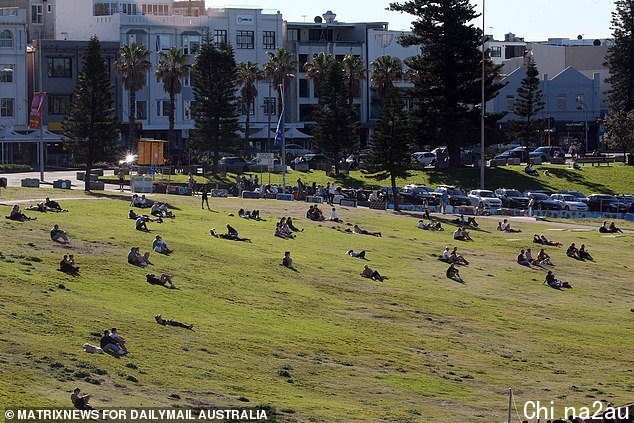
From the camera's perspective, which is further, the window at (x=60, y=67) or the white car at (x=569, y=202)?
the window at (x=60, y=67)

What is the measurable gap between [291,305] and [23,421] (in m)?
20.0

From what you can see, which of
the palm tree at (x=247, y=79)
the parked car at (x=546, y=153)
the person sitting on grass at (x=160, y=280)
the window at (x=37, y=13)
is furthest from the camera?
the window at (x=37, y=13)

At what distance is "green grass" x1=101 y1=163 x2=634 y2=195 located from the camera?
9762 centimetres

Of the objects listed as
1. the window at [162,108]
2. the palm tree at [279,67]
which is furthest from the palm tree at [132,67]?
the window at [162,108]

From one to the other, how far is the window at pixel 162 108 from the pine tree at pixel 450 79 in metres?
30.2

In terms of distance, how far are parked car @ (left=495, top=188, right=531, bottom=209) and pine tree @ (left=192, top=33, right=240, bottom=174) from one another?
80.4ft

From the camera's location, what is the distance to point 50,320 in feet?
129

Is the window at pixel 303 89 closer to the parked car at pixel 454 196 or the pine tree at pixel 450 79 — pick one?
the pine tree at pixel 450 79

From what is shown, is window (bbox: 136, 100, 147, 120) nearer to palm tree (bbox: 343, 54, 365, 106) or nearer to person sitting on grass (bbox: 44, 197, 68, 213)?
palm tree (bbox: 343, 54, 365, 106)

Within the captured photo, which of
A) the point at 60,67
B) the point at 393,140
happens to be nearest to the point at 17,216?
the point at 393,140

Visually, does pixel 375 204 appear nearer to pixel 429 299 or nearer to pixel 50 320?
pixel 429 299

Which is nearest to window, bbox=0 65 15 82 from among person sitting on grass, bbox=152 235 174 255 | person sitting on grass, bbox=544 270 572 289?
person sitting on grass, bbox=152 235 174 255

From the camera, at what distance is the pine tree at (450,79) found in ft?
335

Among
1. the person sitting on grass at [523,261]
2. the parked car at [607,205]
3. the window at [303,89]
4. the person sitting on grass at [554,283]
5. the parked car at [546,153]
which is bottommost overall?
the person sitting on grass at [554,283]
